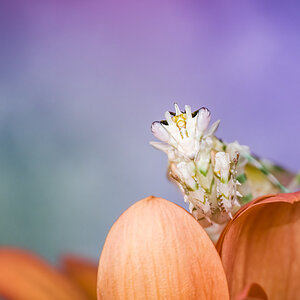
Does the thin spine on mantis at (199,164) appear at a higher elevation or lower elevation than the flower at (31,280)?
higher

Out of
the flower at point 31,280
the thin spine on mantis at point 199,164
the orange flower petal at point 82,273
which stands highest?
the thin spine on mantis at point 199,164

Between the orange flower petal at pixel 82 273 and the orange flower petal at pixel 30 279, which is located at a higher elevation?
the orange flower petal at pixel 30 279

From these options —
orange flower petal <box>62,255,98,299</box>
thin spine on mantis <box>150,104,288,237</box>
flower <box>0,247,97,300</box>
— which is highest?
thin spine on mantis <box>150,104,288,237</box>

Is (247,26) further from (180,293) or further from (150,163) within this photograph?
(180,293)

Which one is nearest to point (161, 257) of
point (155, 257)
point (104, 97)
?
point (155, 257)
